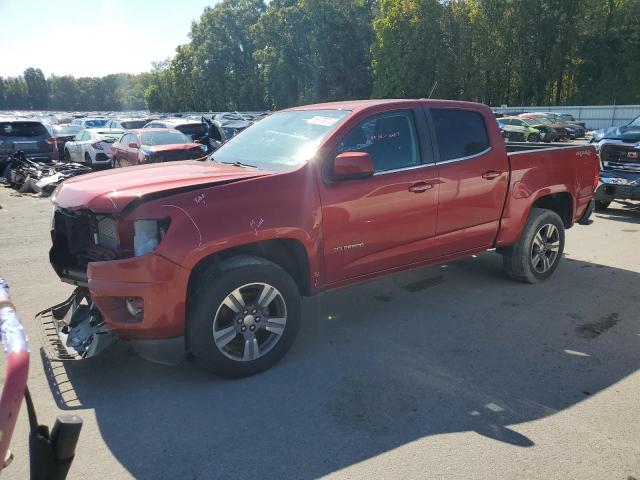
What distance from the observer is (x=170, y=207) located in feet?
11.0

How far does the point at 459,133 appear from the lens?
498 centimetres

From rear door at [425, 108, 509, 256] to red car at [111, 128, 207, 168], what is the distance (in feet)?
26.0

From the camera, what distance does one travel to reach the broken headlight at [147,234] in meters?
3.34

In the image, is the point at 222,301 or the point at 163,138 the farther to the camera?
the point at 163,138

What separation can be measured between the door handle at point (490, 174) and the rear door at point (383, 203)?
0.69 metres

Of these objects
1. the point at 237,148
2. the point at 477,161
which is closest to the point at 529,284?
the point at 477,161

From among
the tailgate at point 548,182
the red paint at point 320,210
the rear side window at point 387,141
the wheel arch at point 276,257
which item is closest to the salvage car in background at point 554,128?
the tailgate at point 548,182

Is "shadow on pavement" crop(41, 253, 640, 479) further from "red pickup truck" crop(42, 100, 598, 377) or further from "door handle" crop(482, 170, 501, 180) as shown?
"door handle" crop(482, 170, 501, 180)

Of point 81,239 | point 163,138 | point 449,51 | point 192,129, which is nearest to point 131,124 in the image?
point 192,129

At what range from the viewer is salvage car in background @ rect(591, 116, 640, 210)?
29.8 feet

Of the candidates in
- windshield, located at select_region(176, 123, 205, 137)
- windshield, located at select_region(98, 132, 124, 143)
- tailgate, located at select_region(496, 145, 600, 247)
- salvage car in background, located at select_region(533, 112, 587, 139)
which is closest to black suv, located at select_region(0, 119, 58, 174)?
windshield, located at select_region(98, 132, 124, 143)

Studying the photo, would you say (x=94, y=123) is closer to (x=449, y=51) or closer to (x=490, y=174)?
(x=490, y=174)

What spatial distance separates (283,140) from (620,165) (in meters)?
7.46

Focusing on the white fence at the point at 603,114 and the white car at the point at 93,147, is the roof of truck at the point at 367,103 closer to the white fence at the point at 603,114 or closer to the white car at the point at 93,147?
the white car at the point at 93,147
